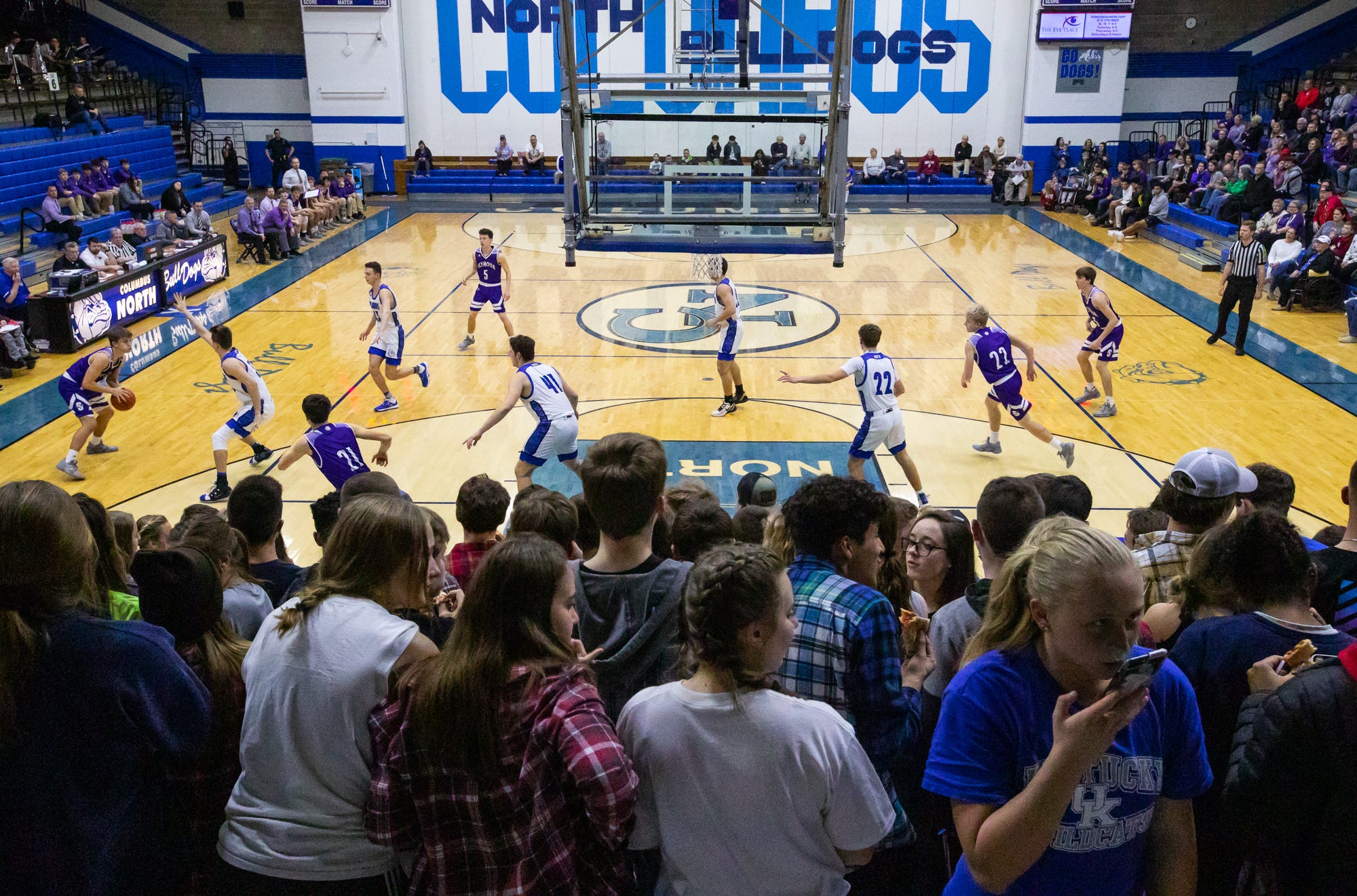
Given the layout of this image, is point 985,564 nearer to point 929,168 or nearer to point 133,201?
point 133,201

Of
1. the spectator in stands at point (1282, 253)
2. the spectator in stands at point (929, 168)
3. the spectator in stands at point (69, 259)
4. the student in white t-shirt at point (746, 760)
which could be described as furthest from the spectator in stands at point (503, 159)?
the student in white t-shirt at point (746, 760)

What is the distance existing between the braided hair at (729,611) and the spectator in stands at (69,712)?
1.18m

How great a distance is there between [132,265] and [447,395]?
5879 mm

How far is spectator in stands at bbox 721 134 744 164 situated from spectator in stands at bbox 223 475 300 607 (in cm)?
1192

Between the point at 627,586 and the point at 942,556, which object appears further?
the point at 942,556

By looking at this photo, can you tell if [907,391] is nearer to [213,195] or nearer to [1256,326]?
[1256,326]

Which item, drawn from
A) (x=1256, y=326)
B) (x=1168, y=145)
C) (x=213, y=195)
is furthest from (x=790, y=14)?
(x=1256, y=326)

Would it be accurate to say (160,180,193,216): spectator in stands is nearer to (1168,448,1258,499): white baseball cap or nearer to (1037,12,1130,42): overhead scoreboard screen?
A: (1168,448,1258,499): white baseball cap

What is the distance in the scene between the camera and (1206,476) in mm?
4000

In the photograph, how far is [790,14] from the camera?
86.7 feet

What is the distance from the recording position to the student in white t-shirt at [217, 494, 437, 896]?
2.50 meters

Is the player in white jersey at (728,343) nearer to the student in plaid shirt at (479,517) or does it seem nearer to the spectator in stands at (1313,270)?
the student in plaid shirt at (479,517)

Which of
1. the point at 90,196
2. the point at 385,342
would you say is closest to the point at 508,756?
the point at 385,342

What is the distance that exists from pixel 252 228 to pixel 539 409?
12360mm
